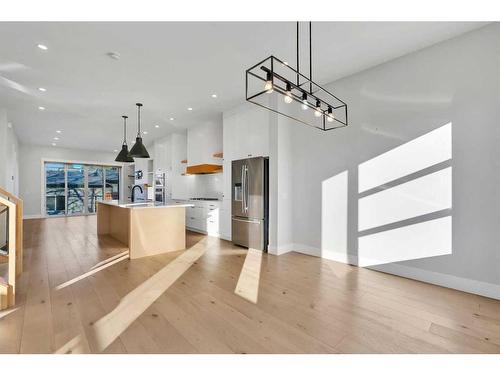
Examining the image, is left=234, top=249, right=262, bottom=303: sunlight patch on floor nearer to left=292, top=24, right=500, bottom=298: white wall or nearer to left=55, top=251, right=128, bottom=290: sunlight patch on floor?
left=292, top=24, right=500, bottom=298: white wall

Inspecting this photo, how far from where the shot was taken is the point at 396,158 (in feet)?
10.5

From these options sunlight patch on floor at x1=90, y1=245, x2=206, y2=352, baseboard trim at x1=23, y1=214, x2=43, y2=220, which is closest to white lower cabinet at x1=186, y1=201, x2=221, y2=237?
sunlight patch on floor at x1=90, y1=245, x2=206, y2=352

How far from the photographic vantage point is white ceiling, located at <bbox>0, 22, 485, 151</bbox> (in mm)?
2590

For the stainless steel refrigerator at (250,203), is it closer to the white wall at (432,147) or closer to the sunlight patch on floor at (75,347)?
the white wall at (432,147)

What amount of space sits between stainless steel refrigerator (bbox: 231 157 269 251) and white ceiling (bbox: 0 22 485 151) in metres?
1.37

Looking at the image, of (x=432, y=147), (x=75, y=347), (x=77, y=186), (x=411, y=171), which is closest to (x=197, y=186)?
(x=411, y=171)

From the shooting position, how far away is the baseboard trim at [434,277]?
2551 mm

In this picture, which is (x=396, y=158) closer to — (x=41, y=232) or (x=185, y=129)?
(x=185, y=129)

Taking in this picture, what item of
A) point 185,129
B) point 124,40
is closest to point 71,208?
point 185,129

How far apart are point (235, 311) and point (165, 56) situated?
3.11m

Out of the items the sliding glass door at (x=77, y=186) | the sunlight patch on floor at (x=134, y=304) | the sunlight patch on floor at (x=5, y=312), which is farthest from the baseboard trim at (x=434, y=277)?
the sliding glass door at (x=77, y=186)
